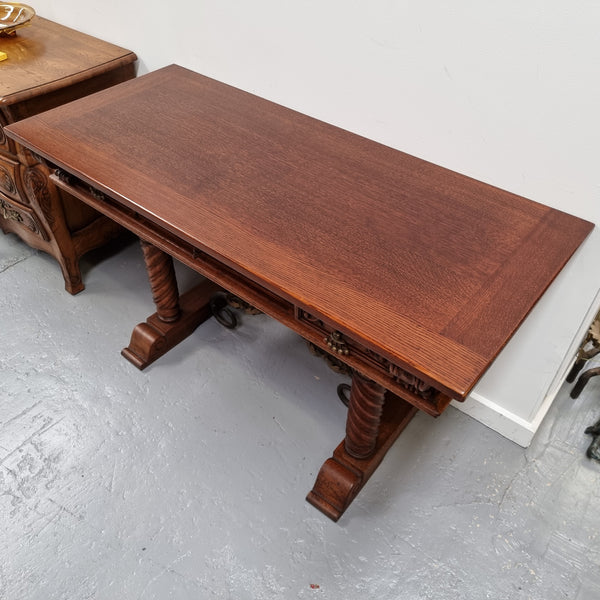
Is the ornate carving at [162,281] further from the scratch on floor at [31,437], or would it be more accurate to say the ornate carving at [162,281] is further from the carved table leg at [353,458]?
the carved table leg at [353,458]

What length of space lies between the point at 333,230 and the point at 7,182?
3.98 ft

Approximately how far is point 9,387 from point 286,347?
856mm

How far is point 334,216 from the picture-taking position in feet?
3.85

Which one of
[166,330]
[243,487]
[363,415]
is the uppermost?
[363,415]

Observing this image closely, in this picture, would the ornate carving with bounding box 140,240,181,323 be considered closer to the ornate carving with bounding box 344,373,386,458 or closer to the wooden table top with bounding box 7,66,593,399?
the wooden table top with bounding box 7,66,593,399

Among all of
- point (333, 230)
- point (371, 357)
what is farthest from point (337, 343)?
point (333, 230)

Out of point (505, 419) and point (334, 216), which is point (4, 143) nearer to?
point (334, 216)

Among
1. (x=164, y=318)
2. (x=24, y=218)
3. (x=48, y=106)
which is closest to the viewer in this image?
(x=48, y=106)

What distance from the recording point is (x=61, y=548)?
137 centimetres

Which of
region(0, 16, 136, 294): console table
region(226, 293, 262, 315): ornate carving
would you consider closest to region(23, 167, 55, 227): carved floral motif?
region(0, 16, 136, 294): console table

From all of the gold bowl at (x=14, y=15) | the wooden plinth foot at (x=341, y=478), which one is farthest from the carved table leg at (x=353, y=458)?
the gold bowl at (x=14, y=15)

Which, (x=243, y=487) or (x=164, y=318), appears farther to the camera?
(x=164, y=318)

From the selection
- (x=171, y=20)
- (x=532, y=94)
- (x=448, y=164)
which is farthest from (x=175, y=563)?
(x=171, y=20)

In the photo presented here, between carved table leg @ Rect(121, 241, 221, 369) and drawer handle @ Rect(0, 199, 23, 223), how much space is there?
59cm
